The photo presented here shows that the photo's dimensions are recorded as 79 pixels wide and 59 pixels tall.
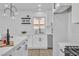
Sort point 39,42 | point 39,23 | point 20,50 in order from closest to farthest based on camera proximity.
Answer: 1. point 20,50
2. point 39,42
3. point 39,23

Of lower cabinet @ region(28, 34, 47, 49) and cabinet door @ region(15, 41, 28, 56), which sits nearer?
cabinet door @ region(15, 41, 28, 56)

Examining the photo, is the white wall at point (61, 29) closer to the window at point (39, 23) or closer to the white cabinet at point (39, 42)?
the white cabinet at point (39, 42)

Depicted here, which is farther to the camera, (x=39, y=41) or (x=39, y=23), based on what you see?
(x=39, y=23)

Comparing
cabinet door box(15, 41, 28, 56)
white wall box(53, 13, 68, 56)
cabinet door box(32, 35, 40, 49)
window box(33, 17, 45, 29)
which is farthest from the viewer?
window box(33, 17, 45, 29)

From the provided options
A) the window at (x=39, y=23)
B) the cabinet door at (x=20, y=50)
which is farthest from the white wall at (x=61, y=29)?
the window at (x=39, y=23)

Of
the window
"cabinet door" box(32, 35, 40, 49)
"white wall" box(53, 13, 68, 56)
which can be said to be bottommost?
"cabinet door" box(32, 35, 40, 49)

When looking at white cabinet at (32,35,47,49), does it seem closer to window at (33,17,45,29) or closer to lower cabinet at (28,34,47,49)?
lower cabinet at (28,34,47,49)

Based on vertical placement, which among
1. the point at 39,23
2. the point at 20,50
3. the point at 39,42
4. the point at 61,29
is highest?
the point at 39,23

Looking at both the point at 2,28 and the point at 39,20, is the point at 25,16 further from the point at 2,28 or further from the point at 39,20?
the point at 2,28

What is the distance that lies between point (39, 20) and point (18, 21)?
132cm

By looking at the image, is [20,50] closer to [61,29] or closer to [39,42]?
[61,29]

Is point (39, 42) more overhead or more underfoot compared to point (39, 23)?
more underfoot

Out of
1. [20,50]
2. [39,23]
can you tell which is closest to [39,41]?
[39,23]

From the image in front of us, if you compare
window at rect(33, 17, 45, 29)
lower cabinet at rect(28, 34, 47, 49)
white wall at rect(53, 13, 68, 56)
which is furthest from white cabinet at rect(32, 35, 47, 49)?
white wall at rect(53, 13, 68, 56)
